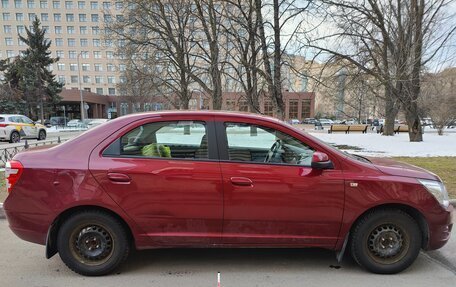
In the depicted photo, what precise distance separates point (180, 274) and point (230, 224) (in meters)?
0.77

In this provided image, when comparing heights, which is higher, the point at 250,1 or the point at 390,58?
the point at 250,1

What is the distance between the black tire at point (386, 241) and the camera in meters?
3.51

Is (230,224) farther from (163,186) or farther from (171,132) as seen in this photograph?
(171,132)

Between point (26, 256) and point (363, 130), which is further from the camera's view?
point (363, 130)

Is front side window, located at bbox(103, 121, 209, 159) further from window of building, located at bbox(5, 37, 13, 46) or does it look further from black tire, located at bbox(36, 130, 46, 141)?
window of building, located at bbox(5, 37, 13, 46)

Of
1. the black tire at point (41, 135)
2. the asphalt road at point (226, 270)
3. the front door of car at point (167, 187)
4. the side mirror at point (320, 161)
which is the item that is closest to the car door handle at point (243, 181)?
the front door of car at point (167, 187)

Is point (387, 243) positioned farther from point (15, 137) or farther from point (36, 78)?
point (36, 78)

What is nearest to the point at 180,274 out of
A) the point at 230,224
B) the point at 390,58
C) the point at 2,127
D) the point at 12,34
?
the point at 230,224

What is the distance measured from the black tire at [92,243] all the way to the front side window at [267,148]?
4.60 ft

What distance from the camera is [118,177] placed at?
11.0ft

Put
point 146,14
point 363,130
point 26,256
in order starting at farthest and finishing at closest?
point 363,130 < point 146,14 < point 26,256

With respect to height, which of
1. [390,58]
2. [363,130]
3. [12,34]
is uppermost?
[12,34]

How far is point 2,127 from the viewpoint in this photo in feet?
64.6

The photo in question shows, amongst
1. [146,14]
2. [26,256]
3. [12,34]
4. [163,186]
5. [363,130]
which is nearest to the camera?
[163,186]
